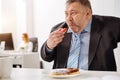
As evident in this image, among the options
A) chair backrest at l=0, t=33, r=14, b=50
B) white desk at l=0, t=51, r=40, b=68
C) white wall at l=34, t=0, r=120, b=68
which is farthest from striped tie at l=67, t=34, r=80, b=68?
chair backrest at l=0, t=33, r=14, b=50

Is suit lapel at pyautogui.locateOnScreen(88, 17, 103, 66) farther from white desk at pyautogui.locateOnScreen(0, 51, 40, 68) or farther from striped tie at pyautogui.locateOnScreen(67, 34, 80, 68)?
white desk at pyautogui.locateOnScreen(0, 51, 40, 68)

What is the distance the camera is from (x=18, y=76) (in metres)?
1.13

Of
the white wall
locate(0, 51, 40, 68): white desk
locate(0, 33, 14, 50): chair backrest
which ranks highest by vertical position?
the white wall

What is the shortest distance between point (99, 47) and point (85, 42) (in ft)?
0.28

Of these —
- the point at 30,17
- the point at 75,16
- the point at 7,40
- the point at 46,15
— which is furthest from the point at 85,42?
the point at 30,17

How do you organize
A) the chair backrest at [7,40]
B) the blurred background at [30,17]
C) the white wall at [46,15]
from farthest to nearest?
the chair backrest at [7,40]
the blurred background at [30,17]
the white wall at [46,15]

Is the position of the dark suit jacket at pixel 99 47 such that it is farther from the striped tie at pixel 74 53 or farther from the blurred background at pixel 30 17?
the blurred background at pixel 30 17

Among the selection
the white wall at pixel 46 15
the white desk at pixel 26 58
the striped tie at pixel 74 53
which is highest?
the white wall at pixel 46 15

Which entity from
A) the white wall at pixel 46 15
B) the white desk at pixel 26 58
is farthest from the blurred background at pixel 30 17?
the white desk at pixel 26 58

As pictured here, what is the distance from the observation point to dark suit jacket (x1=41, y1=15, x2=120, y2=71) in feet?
4.72

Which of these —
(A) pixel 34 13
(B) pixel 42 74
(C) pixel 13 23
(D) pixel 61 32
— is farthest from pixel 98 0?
(C) pixel 13 23

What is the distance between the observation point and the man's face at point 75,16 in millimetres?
1422

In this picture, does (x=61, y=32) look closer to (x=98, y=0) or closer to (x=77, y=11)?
(x=77, y=11)

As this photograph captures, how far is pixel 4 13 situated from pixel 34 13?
61cm
